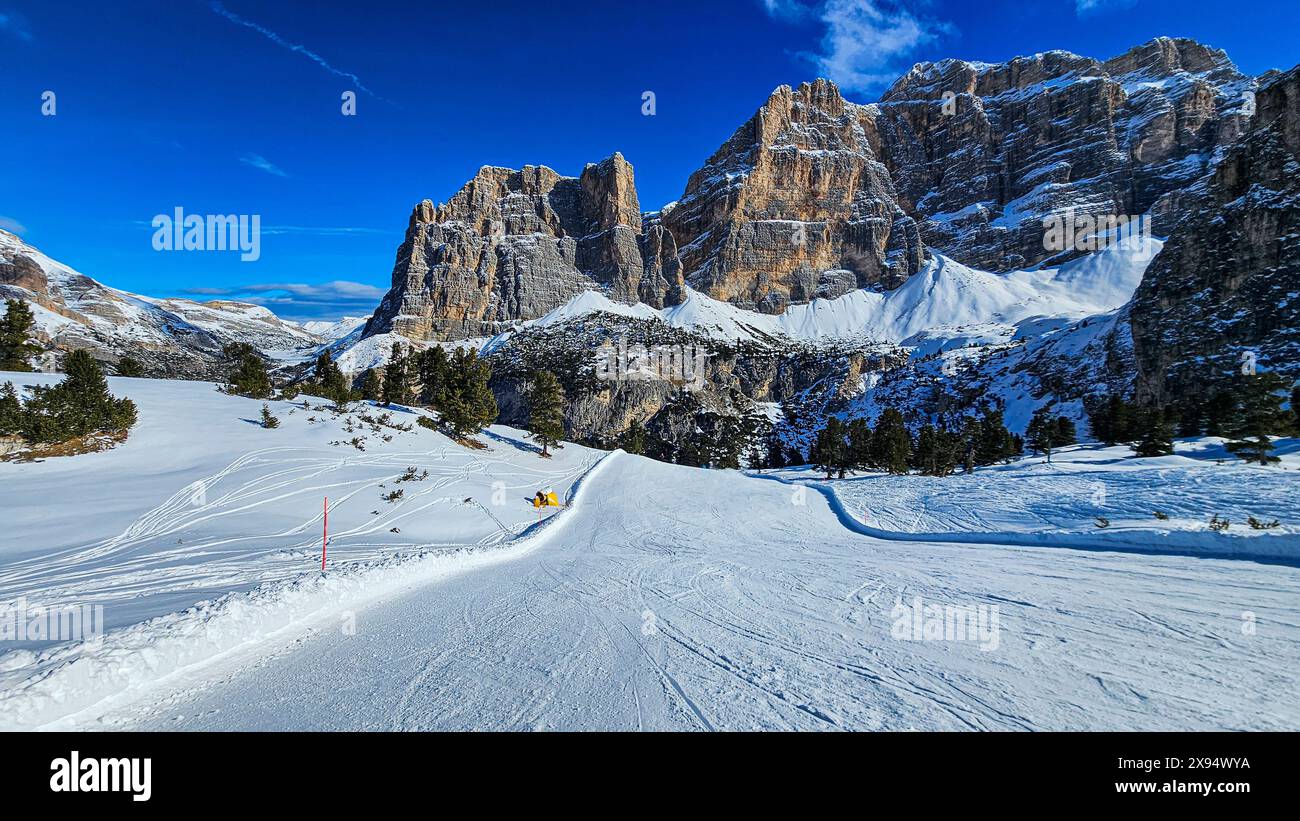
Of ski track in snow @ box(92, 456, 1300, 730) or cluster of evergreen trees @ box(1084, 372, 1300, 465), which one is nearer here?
ski track in snow @ box(92, 456, 1300, 730)

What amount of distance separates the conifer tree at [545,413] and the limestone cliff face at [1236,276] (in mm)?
61673

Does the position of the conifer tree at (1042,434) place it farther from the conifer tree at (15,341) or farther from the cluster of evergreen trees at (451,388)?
the conifer tree at (15,341)

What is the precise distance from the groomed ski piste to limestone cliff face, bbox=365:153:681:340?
165991 mm

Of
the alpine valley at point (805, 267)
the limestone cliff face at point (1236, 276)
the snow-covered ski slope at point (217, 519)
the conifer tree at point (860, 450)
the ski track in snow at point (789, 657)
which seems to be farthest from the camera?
the alpine valley at point (805, 267)

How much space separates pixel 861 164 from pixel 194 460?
227m

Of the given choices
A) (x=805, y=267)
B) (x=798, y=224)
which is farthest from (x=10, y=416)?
(x=798, y=224)

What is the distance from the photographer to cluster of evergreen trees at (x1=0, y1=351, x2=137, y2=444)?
1527 cm

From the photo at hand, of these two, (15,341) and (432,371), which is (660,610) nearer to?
(15,341)

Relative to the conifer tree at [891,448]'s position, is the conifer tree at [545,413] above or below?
above

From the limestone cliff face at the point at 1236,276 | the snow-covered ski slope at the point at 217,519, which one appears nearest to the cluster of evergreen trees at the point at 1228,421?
the limestone cliff face at the point at 1236,276

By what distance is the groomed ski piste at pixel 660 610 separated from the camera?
3.72 m

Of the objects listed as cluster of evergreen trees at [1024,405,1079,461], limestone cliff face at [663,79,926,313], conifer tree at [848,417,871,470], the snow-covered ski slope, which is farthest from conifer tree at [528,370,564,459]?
limestone cliff face at [663,79,926,313]

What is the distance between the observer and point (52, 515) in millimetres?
11570

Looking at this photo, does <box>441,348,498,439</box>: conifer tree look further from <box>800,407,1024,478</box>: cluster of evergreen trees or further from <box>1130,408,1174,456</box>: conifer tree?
<box>1130,408,1174,456</box>: conifer tree
